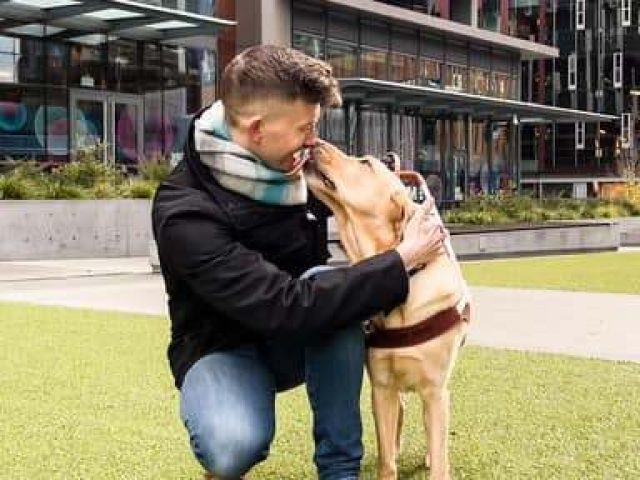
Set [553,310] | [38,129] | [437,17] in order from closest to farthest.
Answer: [553,310], [38,129], [437,17]

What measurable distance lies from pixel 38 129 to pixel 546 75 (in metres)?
45.1

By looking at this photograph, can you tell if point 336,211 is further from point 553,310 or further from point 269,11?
point 269,11

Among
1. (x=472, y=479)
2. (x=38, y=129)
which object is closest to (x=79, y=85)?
(x=38, y=129)

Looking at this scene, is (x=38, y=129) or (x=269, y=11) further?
(x=269, y=11)

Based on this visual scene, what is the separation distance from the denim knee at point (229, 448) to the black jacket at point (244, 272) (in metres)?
0.29

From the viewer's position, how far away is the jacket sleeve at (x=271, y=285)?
281cm

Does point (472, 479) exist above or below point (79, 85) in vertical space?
below

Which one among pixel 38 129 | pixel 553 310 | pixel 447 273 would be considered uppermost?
pixel 38 129

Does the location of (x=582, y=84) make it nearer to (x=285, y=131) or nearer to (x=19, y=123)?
(x=19, y=123)

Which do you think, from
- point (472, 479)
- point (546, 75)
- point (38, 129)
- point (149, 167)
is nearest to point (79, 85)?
point (38, 129)

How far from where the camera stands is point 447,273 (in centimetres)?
308

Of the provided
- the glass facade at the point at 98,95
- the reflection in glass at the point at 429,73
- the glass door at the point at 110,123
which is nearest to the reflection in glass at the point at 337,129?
the glass facade at the point at 98,95

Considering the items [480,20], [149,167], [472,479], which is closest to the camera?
[472,479]

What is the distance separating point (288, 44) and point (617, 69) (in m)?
35.7
